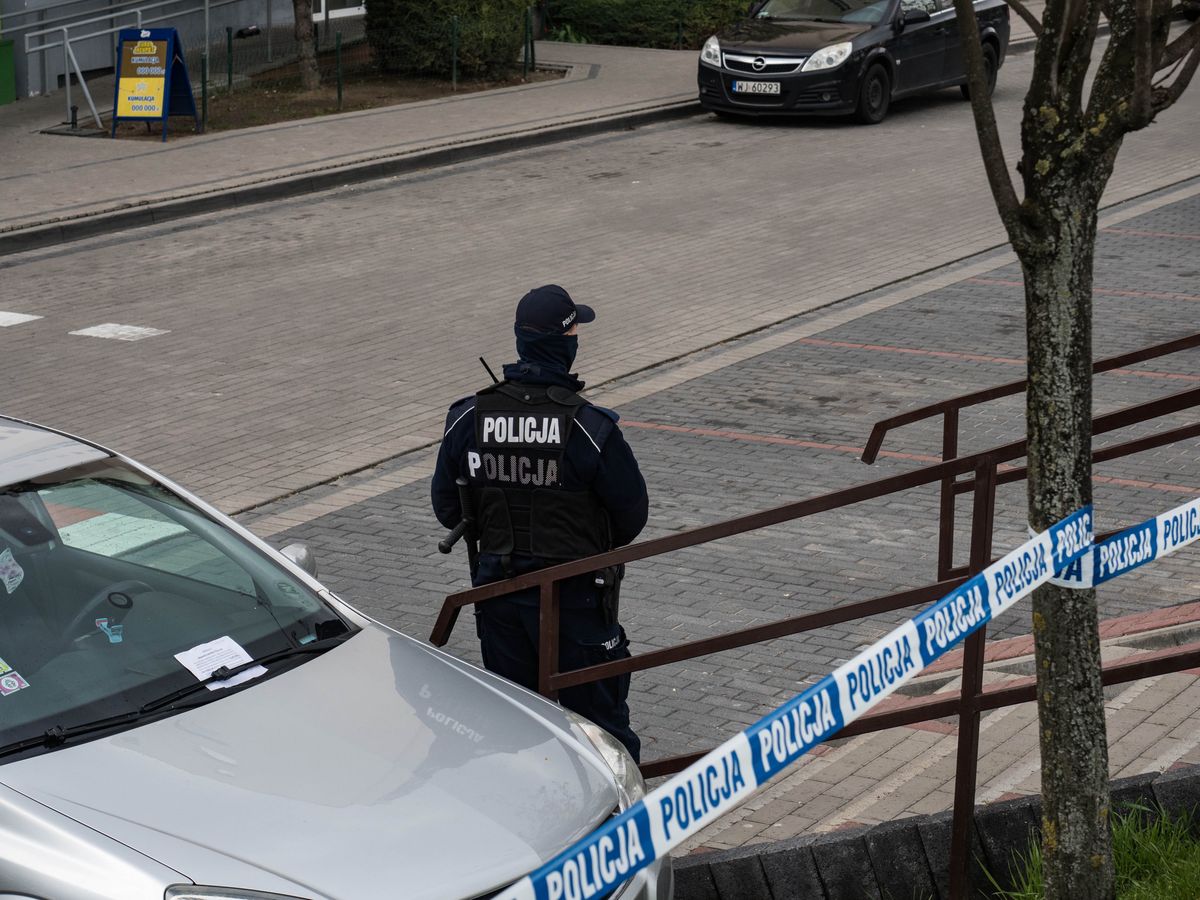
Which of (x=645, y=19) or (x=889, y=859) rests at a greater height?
(x=645, y=19)

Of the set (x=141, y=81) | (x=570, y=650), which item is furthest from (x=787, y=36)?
(x=570, y=650)

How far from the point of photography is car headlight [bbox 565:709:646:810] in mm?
4309

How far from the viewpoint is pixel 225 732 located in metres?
4.04

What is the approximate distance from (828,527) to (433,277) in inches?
255

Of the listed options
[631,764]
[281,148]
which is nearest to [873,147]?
[281,148]

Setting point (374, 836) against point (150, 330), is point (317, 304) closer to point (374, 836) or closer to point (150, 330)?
point (150, 330)

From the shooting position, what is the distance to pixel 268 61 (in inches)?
1003

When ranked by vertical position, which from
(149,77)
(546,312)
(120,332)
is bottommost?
(120,332)

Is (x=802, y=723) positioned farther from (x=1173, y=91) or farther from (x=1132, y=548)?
(x=1173, y=91)

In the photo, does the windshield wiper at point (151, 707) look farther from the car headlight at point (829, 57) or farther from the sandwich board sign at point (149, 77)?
the car headlight at point (829, 57)

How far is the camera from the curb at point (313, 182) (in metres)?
15.7

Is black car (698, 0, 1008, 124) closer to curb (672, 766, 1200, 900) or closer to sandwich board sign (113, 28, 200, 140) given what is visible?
sandwich board sign (113, 28, 200, 140)

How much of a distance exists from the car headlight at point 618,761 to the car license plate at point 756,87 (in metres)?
17.9

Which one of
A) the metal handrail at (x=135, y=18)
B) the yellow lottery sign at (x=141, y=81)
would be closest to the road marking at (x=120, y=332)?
the yellow lottery sign at (x=141, y=81)
